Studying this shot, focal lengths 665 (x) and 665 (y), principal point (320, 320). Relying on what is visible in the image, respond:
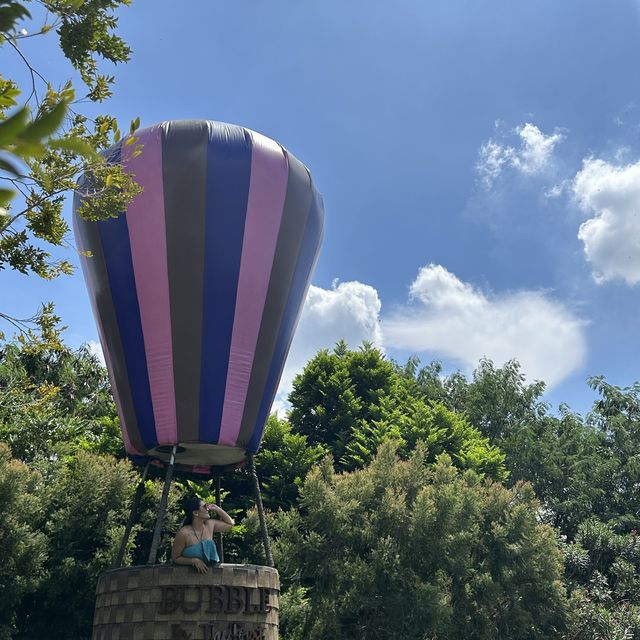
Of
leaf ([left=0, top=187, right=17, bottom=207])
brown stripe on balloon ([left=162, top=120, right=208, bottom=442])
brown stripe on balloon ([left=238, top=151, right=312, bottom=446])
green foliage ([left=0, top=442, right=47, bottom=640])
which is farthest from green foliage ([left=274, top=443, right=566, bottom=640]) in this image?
leaf ([left=0, top=187, right=17, bottom=207])

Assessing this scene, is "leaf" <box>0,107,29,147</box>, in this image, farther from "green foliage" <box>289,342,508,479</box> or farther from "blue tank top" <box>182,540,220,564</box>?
"green foliage" <box>289,342,508,479</box>

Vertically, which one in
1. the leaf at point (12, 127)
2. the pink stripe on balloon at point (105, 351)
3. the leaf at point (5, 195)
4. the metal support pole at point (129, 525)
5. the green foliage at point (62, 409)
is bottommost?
the leaf at point (5, 195)

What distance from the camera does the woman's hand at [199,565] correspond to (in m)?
10.3

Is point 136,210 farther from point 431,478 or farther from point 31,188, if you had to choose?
point 431,478

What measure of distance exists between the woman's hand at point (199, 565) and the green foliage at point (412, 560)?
340 inches

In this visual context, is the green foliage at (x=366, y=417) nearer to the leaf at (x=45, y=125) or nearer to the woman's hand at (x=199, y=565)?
the woman's hand at (x=199, y=565)

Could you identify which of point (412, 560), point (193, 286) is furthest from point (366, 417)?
point (193, 286)

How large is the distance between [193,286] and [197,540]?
420cm

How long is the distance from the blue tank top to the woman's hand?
0.07 meters

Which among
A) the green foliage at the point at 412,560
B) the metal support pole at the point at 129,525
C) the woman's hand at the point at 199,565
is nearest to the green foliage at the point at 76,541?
the green foliage at the point at 412,560

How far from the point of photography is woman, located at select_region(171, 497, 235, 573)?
34.3 ft

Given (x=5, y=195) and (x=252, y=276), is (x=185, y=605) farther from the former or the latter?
(x=5, y=195)

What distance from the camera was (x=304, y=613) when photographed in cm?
1856

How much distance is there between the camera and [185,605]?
1012 centimetres
